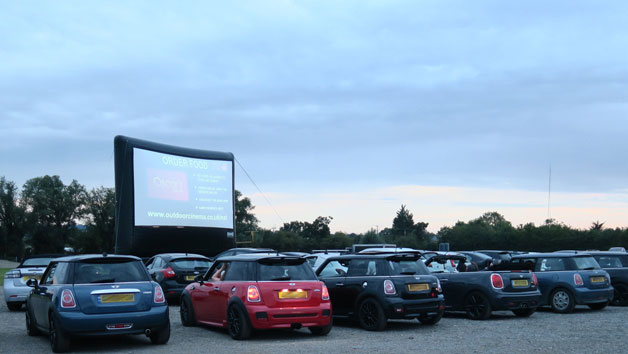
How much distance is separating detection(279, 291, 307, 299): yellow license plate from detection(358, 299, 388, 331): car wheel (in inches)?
71.2

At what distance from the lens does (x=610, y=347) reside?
35.1 feet

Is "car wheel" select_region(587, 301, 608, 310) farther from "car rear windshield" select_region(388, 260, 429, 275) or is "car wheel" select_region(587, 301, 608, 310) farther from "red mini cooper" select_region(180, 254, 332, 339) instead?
"red mini cooper" select_region(180, 254, 332, 339)

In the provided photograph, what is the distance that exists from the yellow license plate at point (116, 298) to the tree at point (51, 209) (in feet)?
327

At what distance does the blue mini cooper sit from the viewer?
10.5m

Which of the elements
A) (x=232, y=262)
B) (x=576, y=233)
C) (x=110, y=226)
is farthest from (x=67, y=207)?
(x=232, y=262)

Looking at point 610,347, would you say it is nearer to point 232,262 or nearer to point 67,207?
point 232,262

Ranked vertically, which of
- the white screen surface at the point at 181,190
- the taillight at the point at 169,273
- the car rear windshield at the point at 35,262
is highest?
the white screen surface at the point at 181,190

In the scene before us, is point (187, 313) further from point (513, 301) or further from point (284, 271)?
point (513, 301)

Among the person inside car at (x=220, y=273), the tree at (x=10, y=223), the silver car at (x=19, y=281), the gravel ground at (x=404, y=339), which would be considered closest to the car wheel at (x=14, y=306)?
the silver car at (x=19, y=281)

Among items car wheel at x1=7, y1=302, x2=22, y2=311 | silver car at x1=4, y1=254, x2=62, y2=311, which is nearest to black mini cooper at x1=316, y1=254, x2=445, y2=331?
silver car at x1=4, y1=254, x2=62, y2=311

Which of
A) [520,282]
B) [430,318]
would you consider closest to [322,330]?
[430,318]

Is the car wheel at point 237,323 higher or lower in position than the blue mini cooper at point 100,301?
lower

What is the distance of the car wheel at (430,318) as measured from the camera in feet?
45.6

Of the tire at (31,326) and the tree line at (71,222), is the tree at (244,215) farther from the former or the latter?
the tire at (31,326)
